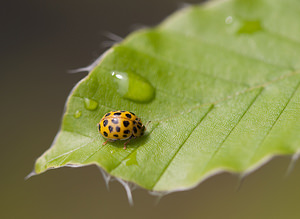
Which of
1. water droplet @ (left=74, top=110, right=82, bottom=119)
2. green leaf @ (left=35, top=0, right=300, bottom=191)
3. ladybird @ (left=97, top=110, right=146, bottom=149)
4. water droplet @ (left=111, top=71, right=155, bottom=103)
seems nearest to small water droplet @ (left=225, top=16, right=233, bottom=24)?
green leaf @ (left=35, top=0, right=300, bottom=191)

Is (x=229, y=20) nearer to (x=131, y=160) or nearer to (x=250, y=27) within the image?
(x=250, y=27)

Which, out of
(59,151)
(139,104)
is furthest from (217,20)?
(59,151)

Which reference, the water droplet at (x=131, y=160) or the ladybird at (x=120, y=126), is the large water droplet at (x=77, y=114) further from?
the water droplet at (x=131, y=160)

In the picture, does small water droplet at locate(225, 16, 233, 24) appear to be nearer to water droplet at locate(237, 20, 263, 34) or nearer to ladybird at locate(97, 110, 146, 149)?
water droplet at locate(237, 20, 263, 34)

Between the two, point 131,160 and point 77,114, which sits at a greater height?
point 77,114

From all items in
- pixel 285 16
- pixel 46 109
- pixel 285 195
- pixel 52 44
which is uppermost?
pixel 285 16

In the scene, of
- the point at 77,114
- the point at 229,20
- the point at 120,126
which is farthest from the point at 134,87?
the point at 229,20

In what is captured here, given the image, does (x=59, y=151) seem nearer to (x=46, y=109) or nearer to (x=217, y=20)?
(x=217, y=20)
